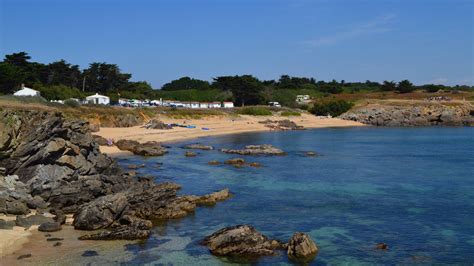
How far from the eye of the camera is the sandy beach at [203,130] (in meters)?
66.1

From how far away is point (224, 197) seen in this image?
102ft

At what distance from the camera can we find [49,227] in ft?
73.1

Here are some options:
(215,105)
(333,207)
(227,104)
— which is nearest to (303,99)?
(227,104)

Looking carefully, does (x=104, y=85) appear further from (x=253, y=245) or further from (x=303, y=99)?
(x=253, y=245)

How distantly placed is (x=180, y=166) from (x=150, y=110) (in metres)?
51.3

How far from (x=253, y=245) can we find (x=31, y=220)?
1054cm

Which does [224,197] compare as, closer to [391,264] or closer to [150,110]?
[391,264]

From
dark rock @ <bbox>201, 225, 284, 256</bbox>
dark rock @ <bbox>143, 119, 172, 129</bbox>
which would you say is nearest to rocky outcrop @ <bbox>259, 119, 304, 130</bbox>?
dark rock @ <bbox>143, 119, 172, 129</bbox>

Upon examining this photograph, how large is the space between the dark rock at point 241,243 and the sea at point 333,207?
1.48 ft

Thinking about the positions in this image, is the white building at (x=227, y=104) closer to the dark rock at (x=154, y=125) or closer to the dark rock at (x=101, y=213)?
the dark rock at (x=154, y=125)

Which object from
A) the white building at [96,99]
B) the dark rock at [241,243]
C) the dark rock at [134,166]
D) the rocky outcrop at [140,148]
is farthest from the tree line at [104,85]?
the dark rock at [241,243]

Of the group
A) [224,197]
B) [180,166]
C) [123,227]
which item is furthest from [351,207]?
[180,166]

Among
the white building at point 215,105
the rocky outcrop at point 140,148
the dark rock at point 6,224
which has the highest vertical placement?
the white building at point 215,105

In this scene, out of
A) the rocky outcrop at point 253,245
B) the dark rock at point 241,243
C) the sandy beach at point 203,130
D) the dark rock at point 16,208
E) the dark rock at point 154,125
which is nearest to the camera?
the rocky outcrop at point 253,245
